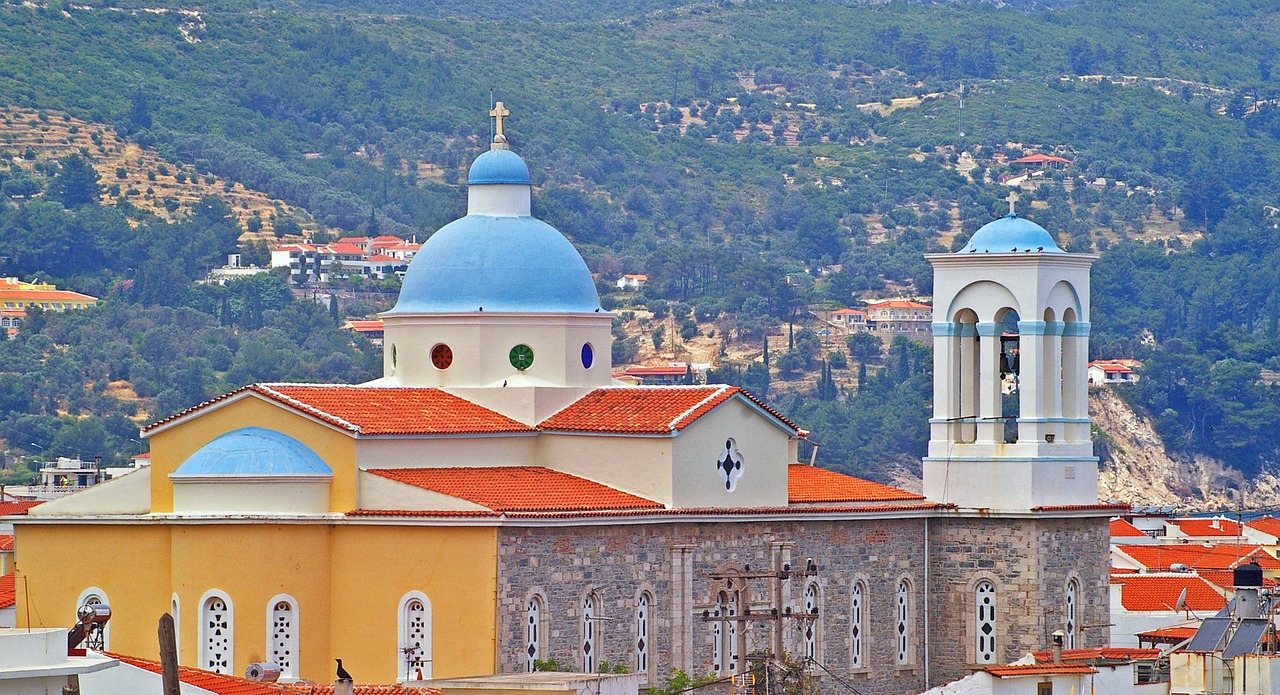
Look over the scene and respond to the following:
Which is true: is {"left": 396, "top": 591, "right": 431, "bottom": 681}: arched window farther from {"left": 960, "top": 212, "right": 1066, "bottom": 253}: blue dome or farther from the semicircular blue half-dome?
{"left": 960, "top": 212, "right": 1066, "bottom": 253}: blue dome

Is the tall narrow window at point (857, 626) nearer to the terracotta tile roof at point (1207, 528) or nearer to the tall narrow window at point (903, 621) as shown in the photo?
the tall narrow window at point (903, 621)

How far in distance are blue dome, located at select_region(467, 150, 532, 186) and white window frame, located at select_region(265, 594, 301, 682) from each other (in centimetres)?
956

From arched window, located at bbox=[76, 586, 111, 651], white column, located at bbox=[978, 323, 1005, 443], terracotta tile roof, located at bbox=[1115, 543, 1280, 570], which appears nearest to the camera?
arched window, located at bbox=[76, 586, 111, 651]

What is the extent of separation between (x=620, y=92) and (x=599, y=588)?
484ft

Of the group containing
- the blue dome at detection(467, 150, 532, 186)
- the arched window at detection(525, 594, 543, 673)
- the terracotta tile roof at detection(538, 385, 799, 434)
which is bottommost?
the arched window at detection(525, 594, 543, 673)

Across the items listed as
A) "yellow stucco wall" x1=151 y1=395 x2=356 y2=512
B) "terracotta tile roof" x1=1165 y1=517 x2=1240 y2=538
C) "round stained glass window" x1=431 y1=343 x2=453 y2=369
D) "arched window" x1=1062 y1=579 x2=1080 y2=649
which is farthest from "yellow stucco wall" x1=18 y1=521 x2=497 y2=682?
"terracotta tile roof" x1=1165 y1=517 x2=1240 y2=538

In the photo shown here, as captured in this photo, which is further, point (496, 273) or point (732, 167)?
point (732, 167)

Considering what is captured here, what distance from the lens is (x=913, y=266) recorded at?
16425 centimetres

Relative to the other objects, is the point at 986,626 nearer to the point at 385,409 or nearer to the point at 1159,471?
the point at 385,409

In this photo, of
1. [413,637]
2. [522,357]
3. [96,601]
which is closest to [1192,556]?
[522,357]

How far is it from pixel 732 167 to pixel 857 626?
134 m

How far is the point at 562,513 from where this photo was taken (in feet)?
133

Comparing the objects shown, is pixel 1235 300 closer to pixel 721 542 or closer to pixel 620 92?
pixel 620 92

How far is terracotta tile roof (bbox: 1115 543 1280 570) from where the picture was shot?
6788 centimetres
